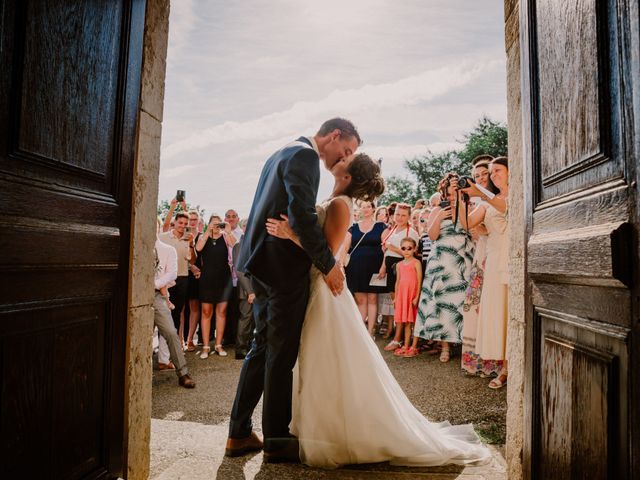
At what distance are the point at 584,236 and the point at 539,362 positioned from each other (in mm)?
620

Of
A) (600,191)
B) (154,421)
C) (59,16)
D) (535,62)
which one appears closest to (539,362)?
(600,191)

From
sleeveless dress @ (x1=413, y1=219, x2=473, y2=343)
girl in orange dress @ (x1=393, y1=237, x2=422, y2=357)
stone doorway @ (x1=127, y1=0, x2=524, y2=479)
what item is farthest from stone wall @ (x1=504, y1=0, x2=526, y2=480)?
girl in orange dress @ (x1=393, y1=237, x2=422, y2=357)

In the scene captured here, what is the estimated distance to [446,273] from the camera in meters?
5.60

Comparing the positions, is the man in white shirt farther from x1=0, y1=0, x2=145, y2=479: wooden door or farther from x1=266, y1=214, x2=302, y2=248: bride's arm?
x1=0, y1=0, x2=145, y2=479: wooden door

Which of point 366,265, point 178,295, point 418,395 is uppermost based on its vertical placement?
point 366,265

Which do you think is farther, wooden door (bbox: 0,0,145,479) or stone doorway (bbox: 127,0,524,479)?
stone doorway (bbox: 127,0,524,479)

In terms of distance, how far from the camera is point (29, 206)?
4.56 ft

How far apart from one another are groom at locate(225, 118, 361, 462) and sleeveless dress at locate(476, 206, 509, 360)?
2.37m

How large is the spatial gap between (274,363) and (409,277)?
12.9ft

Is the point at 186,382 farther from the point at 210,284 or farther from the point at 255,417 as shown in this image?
the point at 210,284

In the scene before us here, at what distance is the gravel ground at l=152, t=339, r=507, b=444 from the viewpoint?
3.77 metres

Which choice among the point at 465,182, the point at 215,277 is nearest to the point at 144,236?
the point at 465,182

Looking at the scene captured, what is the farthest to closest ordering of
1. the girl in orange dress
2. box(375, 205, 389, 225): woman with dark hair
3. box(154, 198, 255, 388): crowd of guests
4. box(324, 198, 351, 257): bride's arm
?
box(375, 205, 389, 225): woman with dark hair → box(154, 198, 255, 388): crowd of guests → the girl in orange dress → box(324, 198, 351, 257): bride's arm

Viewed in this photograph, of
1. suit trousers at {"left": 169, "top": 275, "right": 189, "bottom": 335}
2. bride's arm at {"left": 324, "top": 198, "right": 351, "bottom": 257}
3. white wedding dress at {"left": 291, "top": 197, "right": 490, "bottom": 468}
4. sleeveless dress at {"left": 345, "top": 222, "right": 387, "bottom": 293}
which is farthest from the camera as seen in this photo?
suit trousers at {"left": 169, "top": 275, "right": 189, "bottom": 335}
